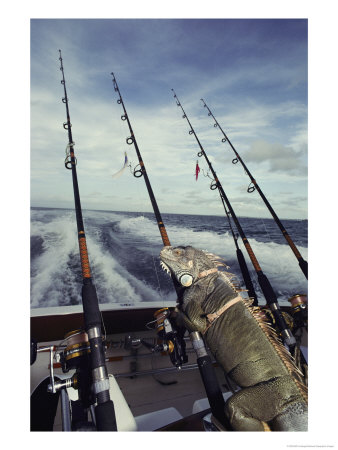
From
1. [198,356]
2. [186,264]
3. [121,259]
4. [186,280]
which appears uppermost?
[121,259]

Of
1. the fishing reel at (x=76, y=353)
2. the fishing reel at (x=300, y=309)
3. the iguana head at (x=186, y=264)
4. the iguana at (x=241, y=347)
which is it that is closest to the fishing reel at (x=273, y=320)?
the fishing reel at (x=300, y=309)

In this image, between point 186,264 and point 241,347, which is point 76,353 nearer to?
point 186,264

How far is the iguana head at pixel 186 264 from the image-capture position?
63.2 inches

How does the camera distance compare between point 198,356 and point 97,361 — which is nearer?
point 97,361

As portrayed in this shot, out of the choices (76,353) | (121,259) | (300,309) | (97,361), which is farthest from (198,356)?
(121,259)

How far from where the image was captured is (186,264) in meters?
1.64

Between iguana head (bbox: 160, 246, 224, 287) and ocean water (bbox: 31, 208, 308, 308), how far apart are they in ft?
6.93

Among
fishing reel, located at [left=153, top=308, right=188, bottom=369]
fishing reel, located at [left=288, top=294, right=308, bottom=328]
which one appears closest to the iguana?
fishing reel, located at [left=153, top=308, right=188, bottom=369]

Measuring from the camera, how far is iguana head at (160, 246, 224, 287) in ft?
5.26

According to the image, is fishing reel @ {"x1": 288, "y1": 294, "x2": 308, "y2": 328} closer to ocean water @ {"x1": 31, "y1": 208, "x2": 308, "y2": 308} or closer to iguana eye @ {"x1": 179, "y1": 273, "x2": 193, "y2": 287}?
ocean water @ {"x1": 31, "y1": 208, "x2": 308, "y2": 308}

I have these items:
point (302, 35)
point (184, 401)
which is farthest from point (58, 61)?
point (184, 401)

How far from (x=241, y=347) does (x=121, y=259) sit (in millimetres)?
5977
